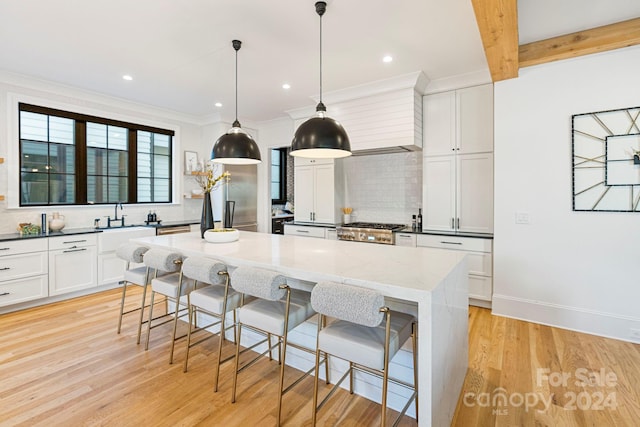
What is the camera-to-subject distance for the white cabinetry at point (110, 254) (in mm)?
4230

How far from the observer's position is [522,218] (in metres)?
3.27

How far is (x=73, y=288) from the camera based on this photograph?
397 cm

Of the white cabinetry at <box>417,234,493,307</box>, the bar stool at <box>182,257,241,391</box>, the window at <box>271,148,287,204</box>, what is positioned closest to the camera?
the bar stool at <box>182,257,241,391</box>

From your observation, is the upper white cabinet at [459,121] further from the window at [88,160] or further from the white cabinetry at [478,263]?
the window at [88,160]

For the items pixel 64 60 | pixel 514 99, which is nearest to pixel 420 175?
pixel 514 99

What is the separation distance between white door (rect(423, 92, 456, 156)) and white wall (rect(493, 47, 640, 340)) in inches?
24.4

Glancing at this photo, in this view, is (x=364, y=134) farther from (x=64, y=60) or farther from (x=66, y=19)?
(x=64, y=60)

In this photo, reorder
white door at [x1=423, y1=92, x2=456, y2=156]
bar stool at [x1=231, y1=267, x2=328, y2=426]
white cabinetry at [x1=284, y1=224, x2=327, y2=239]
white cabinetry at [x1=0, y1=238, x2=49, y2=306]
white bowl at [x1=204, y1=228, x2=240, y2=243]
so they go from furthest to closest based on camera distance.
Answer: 1. white cabinetry at [x1=284, y1=224, x2=327, y2=239]
2. white door at [x1=423, y1=92, x2=456, y2=156]
3. white cabinetry at [x1=0, y1=238, x2=49, y2=306]
4. white bowl at [x1=204, y1=228, x2=240, y2=243]
5. bar stool at [x1=231, y1=267, x2=328, y2=426]

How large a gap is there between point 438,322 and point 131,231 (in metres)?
4.41

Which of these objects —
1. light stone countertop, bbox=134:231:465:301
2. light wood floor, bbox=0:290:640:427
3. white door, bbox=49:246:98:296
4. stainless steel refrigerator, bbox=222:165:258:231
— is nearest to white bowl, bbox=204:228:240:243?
light stone countertop, bbox=134:231:465:301

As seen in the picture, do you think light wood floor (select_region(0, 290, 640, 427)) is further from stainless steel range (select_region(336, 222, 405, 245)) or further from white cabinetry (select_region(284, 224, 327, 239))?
white cabinetry (select_region(284, 224, 327, 239))

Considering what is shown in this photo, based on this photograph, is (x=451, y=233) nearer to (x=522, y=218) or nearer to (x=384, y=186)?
(x=522, y=218)

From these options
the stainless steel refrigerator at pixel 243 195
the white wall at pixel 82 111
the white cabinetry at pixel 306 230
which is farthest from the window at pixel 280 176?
the white cabinetry at pixel 306 230

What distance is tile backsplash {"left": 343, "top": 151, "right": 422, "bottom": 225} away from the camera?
15.0 feet
